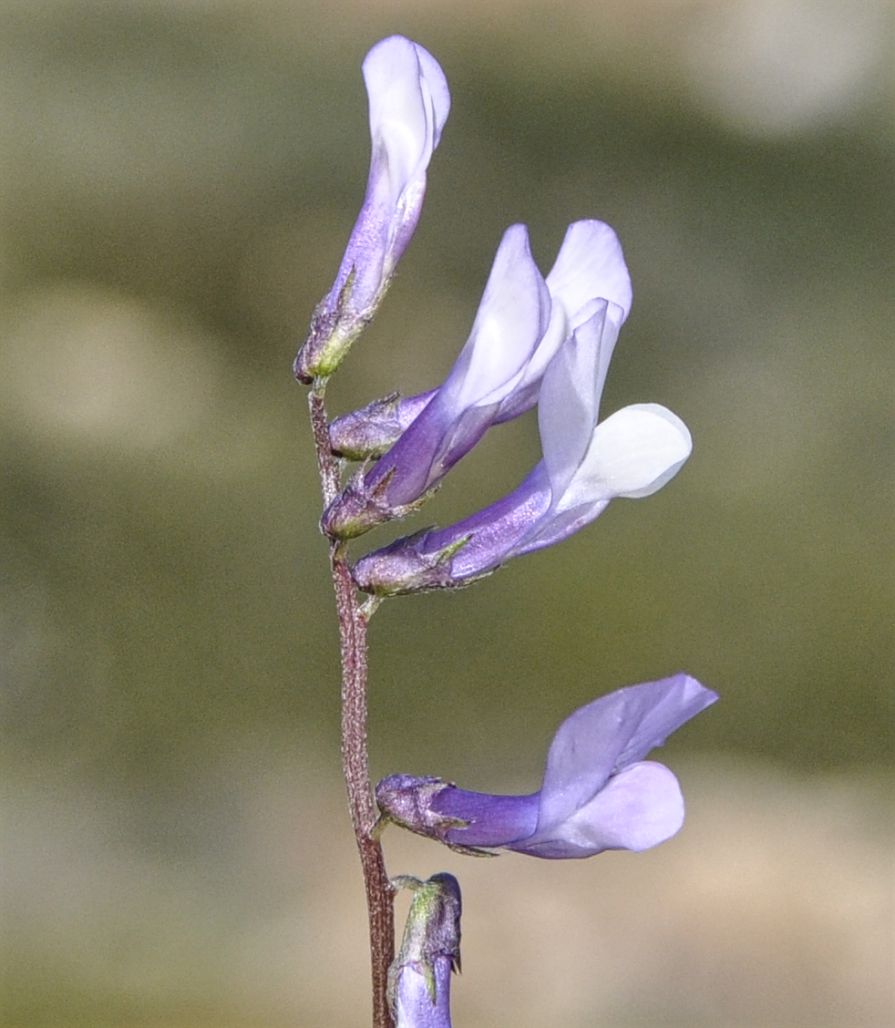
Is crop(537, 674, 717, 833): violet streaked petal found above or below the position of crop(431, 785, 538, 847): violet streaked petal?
above

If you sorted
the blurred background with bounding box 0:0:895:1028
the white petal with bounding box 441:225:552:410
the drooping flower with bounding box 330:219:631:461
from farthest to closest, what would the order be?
1. the blurred background with bounding box 0:0:895:1028
2. the drooping flower with bounding box 330:219:631:461
3. the white petal with bounding box 441:225:552:410

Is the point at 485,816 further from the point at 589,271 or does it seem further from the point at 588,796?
the point at 589,271

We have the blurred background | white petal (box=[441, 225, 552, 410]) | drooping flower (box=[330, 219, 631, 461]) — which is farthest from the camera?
the blurred background

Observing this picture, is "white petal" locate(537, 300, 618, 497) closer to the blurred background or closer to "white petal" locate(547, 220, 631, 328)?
"white petal" locate(547, 220, 631, 328)

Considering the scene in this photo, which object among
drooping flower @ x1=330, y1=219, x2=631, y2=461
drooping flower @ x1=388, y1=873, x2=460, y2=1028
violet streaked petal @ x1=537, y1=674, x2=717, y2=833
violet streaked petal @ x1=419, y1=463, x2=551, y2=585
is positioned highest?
drooping flower @ x1=330, y1=219, x2=631, y2=461

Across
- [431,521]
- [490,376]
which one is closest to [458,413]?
[490,376]

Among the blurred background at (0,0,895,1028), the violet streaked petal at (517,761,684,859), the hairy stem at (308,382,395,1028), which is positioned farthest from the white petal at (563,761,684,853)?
the blurred background at (0,0,895,1028)

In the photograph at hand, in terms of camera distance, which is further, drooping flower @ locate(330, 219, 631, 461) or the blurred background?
the blurred background
